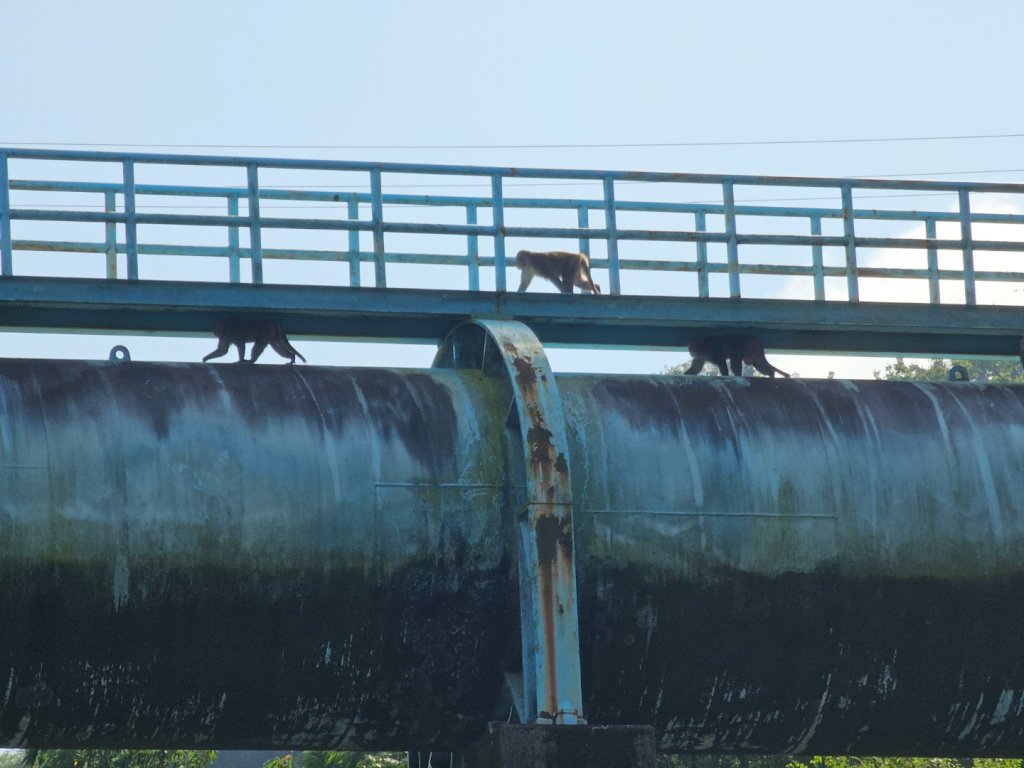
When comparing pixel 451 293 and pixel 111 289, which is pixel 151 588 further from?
pixel 451 293

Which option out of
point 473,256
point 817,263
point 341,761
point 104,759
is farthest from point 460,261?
point 341,761

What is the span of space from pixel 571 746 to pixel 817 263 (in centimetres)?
624

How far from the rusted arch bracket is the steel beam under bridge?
2.04 meters

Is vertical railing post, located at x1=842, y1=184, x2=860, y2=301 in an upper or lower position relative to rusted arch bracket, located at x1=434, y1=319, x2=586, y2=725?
upper

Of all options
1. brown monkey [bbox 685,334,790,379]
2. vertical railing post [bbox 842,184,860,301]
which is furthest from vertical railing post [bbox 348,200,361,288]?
vertical railing post [bbox 842,184,860,301]

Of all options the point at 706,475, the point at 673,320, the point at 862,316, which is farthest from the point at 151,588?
the point at 862,316

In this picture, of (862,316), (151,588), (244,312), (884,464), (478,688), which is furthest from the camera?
(862,316)

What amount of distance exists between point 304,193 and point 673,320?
3334 millimetres

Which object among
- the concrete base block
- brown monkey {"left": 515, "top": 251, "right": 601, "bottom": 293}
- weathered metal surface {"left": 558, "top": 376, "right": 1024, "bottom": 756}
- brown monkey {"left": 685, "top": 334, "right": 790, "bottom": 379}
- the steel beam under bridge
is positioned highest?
brown monkey {"left": 515, "top": 251, "right": 601, "bottom": 293}

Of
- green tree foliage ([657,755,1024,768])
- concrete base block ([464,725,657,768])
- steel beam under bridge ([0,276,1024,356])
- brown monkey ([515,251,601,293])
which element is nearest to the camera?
concrete base block ([464,725,657,768])

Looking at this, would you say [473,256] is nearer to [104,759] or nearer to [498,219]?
[498,219]

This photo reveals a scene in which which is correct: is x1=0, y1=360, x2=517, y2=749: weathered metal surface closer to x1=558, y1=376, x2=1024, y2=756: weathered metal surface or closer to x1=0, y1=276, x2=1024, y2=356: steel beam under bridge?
x1=558, y1=376, x2=1024, y2=756: weathered metal surface

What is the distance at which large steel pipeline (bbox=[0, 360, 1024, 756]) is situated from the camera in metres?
11.1

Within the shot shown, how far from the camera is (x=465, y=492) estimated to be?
11.9 m
